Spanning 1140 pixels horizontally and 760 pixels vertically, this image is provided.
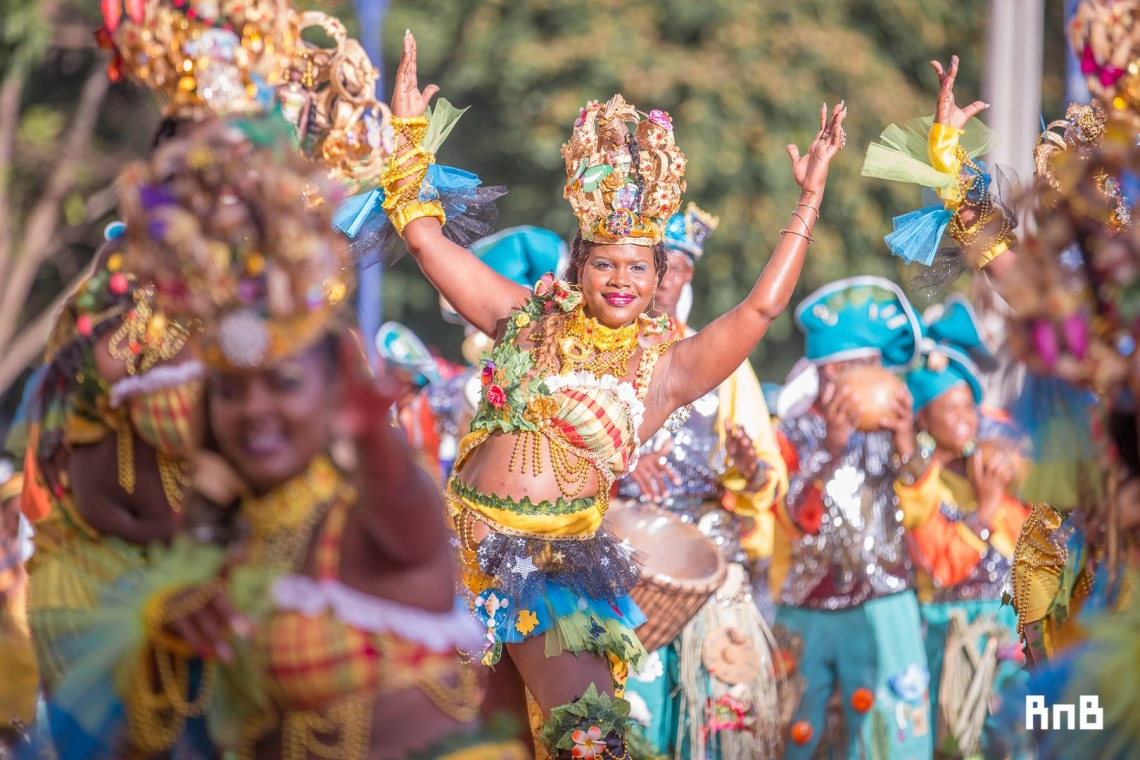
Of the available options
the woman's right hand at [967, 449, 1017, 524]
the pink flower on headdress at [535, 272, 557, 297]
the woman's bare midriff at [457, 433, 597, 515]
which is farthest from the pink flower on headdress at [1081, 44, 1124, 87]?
the woman's right hand at [967, 449, 1017, 524]

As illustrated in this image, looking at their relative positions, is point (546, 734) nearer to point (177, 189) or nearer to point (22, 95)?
point (177, 189)

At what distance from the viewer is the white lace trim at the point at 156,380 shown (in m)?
3.51

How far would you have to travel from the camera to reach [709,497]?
6.89 metres

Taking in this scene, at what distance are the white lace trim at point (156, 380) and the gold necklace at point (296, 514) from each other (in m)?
0.37

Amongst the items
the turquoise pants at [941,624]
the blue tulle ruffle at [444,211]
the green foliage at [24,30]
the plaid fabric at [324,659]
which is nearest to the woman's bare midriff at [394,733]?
the plaid fabric at [324,659]

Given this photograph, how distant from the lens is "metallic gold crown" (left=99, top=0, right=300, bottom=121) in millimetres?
3818

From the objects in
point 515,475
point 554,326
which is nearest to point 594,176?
point 554,326

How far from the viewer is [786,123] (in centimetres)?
1493

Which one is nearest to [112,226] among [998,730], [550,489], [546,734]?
[550,489]

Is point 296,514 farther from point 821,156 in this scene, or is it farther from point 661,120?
point 661,120

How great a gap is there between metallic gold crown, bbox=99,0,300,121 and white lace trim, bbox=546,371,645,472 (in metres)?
1.62

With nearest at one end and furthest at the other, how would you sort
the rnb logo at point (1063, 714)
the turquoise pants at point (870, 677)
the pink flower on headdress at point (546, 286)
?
1. the rnb logo at point (1063, 714)
2. the pink flower on headdress at point (546, 286)
3. the turquoise pants at point (870, 677)

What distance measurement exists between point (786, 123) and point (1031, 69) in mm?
2354

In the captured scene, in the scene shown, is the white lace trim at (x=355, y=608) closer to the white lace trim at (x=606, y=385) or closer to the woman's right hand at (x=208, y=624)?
the woman's right hand at (x=208, y=624)
